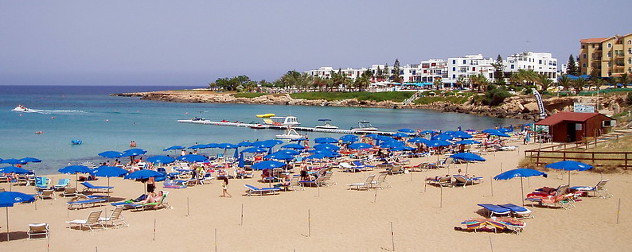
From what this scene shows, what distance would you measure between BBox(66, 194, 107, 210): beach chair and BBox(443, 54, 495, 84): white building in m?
100

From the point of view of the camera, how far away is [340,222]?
15.9 metres

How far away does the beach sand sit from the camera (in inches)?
535

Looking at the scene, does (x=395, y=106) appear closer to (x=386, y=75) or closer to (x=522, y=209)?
(x=386, y=75)

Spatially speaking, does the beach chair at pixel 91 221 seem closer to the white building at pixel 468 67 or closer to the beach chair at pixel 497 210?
the beach chair at pixel 497 210

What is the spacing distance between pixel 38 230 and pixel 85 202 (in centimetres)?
401

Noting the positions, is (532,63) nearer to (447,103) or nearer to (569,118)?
(447,103)

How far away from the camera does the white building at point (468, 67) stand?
373 feet

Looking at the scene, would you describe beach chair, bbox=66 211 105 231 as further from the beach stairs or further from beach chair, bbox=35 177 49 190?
the beach stairs

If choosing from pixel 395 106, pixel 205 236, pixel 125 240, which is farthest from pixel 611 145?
pixel 395 106

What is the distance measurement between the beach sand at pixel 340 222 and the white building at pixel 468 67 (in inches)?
3731

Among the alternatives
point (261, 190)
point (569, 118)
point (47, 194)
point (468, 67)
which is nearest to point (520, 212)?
point (261, 190)

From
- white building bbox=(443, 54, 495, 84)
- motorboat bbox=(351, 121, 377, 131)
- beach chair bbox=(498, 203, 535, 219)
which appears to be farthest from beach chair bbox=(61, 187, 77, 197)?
white building bbox=(443, 54, 495, 84)

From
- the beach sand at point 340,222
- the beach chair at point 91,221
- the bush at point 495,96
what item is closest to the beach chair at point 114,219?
the beach chair at point 91,221

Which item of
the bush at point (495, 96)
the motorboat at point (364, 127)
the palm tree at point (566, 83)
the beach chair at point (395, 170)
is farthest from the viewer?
the bush at point (495, 96)
